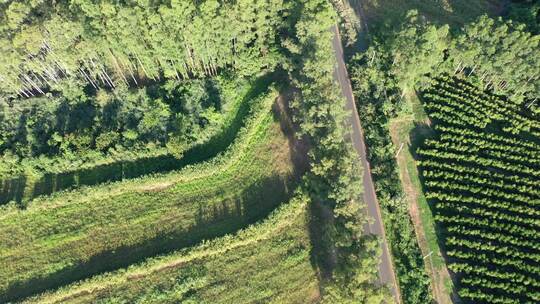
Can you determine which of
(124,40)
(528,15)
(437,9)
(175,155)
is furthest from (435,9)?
(124,40)

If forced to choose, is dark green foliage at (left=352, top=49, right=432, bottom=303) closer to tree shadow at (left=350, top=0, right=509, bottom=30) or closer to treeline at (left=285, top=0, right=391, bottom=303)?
treeline at (left=285, top=0, right=391, bottom=303)

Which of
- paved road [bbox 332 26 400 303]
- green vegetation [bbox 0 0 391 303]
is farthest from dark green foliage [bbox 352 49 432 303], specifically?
green vegetation [bbox 0 0 391 303]

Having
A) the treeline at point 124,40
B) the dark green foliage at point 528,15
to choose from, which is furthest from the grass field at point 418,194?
the treeline at point 124,40

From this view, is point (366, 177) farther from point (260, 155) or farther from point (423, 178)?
point (260, 155)

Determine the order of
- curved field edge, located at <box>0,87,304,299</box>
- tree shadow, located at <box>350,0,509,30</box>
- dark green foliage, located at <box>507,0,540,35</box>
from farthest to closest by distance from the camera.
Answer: tree shadow, located at <box>350,0,509,30</box> → dark green foliage, located at <box>507,0,540,35</box> → curved field edge, located at <box>0,87,304,299</box>

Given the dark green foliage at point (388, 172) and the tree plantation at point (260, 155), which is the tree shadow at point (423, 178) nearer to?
the tree plantation at point (260, 155)

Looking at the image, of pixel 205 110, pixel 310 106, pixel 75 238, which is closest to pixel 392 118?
pixel 310 106

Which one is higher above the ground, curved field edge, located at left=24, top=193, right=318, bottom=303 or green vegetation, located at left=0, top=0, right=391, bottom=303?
green vegetation, located at left=0, top=0, right=391, bottom=303
